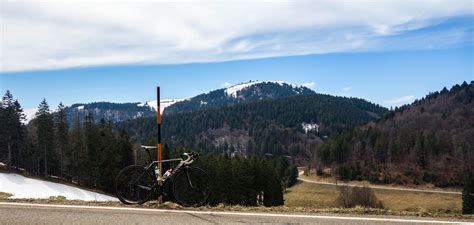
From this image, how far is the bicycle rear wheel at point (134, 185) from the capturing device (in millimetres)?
11477

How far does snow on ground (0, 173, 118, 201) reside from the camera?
62656 millimetres

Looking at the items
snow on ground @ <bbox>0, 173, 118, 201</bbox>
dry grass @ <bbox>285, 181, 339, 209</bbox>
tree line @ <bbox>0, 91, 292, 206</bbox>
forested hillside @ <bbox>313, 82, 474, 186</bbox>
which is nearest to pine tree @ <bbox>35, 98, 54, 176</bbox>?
tree line @ <bbox>0, 91, 292, 206</bbox>

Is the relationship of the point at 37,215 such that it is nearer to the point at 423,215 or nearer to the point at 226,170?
the point at 423,215

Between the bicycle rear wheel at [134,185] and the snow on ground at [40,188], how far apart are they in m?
54.4

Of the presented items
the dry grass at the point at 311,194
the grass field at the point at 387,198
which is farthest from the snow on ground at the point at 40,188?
the dry grass at the point at 311,194

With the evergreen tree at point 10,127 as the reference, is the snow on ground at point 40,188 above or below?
below

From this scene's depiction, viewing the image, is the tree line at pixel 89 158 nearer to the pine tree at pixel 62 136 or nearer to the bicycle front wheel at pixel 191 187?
the pine tree at pixel 62 136

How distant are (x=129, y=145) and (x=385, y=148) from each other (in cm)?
12967

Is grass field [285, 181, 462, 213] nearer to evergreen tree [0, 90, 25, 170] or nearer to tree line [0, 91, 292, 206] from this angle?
tree line [0, 91, 292, 206]

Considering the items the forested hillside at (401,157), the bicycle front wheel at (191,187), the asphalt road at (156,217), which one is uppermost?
the bicycle front wheel at (191,187)

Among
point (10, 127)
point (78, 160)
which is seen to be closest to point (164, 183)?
point (78, 160)

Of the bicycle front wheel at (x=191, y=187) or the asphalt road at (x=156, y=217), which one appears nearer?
the asphalt road at (x=156, y=217)

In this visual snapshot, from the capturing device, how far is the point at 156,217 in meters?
9.56

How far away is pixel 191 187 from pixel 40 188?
6333cm
